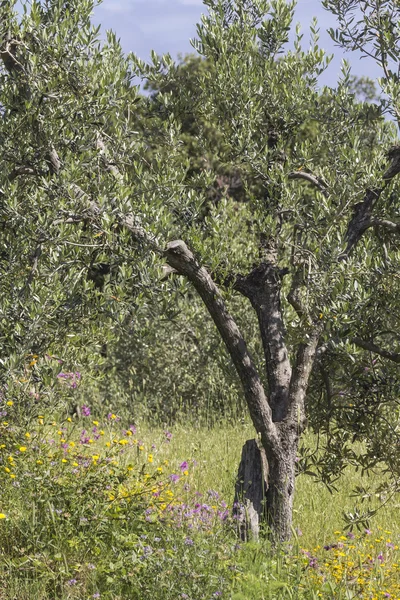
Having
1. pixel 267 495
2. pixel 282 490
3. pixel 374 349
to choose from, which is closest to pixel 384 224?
pixel 374 349

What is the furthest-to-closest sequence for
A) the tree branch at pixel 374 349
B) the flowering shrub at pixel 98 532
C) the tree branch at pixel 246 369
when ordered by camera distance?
the tree branch at pixel 246 369, the tree branch at pixel 374 349, the flowering shrub at pixel 98 532

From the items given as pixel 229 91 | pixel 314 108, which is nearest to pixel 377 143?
pixel 314 108

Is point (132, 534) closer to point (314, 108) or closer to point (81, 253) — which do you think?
point (81, 253)

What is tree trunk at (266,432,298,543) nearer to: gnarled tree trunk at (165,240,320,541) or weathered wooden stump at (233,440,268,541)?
gnarled tree trunk at (165,240,320,541)

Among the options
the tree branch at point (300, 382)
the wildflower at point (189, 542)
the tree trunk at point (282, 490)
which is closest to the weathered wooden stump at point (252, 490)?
the tree trunk at point (282, 490)

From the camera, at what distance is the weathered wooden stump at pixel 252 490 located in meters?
7.40

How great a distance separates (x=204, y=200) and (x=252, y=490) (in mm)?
2976

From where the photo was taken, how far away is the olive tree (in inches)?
237

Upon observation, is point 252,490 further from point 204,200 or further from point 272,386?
point 204,200

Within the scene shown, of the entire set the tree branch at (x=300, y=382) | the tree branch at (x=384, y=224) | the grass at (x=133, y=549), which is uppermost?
the tree branch at (x=384, y=224)

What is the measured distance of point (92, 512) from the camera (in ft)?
22.2

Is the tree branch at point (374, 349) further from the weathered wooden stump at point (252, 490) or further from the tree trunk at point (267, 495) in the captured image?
the weathered wooden stump at point (252, 490)

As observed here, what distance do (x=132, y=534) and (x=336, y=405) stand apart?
9.76 feet

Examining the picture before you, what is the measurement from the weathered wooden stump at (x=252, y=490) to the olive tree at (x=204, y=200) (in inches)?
4.0
